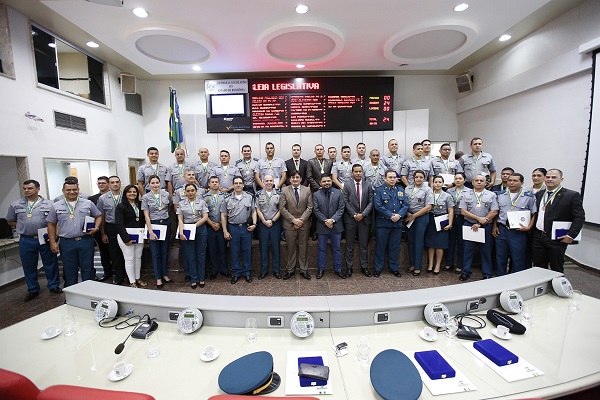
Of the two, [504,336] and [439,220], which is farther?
[439,220]

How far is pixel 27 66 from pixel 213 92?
308 cm

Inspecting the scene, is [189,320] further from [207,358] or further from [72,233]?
[72,233]

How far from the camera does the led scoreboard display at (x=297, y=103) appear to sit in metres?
5.95

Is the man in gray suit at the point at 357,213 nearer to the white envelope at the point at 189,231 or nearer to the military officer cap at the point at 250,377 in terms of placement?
the white envelope at the point at 189,231

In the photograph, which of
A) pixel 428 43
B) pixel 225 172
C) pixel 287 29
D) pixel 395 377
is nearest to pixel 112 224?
pixel 225 172

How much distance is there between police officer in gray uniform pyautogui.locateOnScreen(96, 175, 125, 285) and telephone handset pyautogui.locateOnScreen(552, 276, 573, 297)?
513 cm

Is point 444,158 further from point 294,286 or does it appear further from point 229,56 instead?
point 229,56

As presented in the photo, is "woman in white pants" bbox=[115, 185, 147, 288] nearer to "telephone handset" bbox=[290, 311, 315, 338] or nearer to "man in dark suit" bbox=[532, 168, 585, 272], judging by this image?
"telephone handset" bbox=[290, 311, 315, 338]

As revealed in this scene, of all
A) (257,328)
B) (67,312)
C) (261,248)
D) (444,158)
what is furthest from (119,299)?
(444,158)

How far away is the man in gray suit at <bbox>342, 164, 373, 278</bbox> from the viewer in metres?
3.86

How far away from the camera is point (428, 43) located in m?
4.59

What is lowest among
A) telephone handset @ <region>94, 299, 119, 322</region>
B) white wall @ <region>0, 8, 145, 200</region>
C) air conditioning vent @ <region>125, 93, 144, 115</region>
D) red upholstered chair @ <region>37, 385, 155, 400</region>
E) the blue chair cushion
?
the blue chair cushion

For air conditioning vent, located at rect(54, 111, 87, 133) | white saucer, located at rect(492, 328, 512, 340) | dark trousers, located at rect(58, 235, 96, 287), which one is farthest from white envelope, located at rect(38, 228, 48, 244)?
white saucer, located at rect(492, 328, 512, 340)

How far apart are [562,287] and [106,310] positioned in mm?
3394
